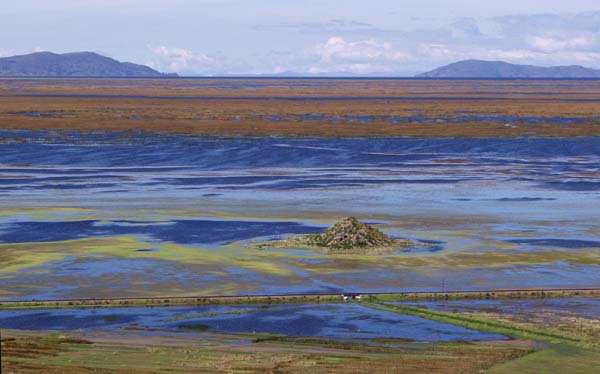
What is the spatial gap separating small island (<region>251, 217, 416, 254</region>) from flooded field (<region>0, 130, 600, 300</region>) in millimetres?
974

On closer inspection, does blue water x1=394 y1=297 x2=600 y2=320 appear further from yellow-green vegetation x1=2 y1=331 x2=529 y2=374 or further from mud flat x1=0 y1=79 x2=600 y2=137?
mud flat x1=0 y1=79 x2=600 y2=137

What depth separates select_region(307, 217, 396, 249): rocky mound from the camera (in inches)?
1956

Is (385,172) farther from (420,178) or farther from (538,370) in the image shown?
(538,370)

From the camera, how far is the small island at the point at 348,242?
49.5 meters

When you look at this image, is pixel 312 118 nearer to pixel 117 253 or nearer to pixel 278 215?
pixel 278 215

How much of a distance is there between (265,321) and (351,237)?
1435cm

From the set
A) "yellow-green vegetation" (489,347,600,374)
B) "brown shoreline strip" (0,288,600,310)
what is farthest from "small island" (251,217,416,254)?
"yellow-green vegetation" (489,347,600,374)

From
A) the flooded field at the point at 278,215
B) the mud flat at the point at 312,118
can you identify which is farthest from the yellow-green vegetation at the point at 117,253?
the mud flat at the point at 312,118

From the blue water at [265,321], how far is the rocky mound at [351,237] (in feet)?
37.0

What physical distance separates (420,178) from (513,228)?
2312 cm

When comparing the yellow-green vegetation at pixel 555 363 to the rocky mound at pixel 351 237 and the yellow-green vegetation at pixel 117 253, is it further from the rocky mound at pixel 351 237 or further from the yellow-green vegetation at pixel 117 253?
the rocky mound at pixel 351 237

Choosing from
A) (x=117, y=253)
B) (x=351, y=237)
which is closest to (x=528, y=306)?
(x=351, y=237)

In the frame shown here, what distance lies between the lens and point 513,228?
55781 mm

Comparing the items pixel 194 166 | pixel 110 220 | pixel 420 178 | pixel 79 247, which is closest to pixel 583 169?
pixel 420 178
